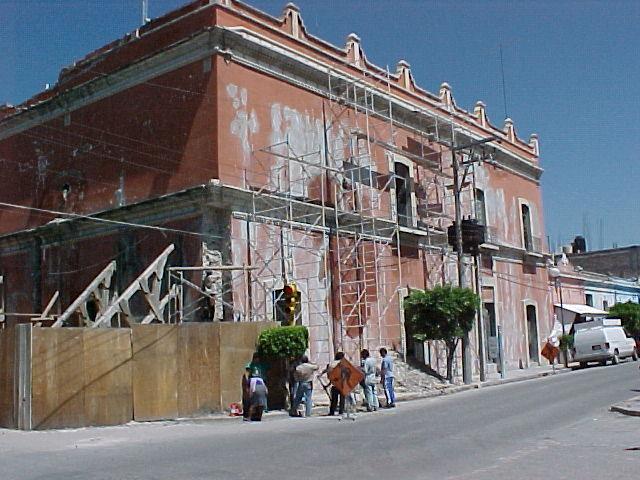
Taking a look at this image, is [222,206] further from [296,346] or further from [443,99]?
[443,99]

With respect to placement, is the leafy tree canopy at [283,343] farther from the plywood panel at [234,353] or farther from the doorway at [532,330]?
the doorway at [532,330]

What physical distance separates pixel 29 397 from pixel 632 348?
100.0 feet

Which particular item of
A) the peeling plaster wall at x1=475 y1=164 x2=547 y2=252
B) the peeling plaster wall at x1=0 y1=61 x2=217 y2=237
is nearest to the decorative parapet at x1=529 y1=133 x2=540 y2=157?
the peeling plaster wall at x1=475 y1=164 x2=547 y2=252

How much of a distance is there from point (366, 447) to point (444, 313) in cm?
1462

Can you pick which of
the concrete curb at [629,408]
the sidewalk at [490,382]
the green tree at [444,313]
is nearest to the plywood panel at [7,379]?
the sidewalk at [490,382]

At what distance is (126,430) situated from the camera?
1619 centimetres

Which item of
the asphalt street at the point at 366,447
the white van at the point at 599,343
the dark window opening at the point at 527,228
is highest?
the dark window opening at the point at 527,228

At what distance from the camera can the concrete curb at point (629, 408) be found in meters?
15.0

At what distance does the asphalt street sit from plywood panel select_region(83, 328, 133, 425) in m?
0.60

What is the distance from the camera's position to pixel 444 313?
26.5 meters

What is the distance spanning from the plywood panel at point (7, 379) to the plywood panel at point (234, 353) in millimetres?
4769

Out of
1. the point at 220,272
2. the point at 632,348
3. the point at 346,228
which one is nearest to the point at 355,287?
the point at 346,228

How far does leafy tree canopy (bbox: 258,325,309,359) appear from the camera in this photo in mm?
19094

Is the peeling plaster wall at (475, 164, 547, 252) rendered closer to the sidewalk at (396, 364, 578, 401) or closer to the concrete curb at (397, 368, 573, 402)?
the sidewalk at (396, 364, 578, 401)
